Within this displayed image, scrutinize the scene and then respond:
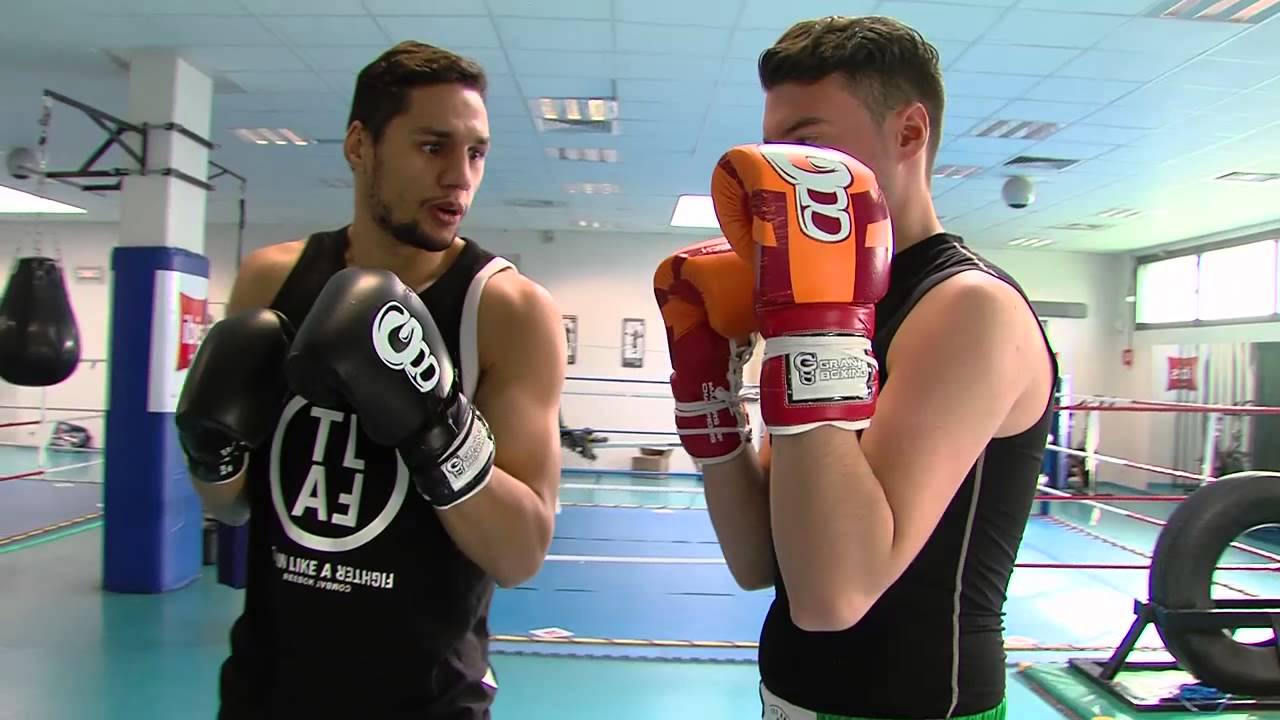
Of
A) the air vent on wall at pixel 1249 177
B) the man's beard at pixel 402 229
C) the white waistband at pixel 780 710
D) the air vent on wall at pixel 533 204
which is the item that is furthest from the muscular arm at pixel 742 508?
the air vent on wall at pixel 533 204

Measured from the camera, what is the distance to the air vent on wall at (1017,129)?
5148mm

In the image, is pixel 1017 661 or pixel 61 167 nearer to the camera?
pixel 1017 661

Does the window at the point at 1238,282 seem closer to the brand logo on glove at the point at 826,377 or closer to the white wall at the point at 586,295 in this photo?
the white wall at the point at 586,295

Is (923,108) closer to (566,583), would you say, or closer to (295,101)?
(566,583)

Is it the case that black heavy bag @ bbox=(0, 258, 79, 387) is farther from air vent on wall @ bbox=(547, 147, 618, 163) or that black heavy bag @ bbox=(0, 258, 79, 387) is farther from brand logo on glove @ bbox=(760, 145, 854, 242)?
brand logo on glove @ bbox=(760, 145, 854, 242)

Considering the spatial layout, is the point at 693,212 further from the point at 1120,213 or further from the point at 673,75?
the point at 1120,213

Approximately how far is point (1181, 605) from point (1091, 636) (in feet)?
3.09

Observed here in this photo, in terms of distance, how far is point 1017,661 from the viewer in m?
3.26

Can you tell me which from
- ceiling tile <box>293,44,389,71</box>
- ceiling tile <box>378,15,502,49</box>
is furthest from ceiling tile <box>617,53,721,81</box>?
ceiling tile <box>293,44,389,71</box>

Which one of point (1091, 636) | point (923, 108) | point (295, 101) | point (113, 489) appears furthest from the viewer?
point (295, 101)

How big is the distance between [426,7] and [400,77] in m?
2.95

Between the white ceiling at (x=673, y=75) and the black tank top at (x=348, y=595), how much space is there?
3.11 m

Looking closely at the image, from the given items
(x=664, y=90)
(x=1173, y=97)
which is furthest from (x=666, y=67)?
(x=1173, y=97)

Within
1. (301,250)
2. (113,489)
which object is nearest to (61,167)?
(113,489)
